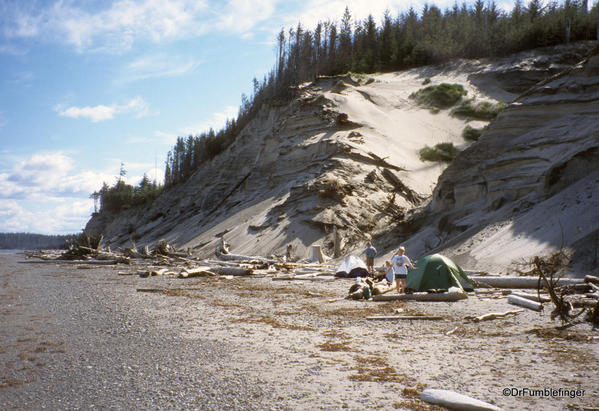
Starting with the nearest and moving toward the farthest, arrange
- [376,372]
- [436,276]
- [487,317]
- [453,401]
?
[453,401] < [376,372] < [487,317] < [436,276]

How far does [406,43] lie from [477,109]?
22.9 m

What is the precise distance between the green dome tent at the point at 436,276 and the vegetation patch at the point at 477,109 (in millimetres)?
31074

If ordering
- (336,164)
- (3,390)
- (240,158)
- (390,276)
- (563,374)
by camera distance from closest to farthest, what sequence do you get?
1. (3,390)
2. (563,374)
3. (390,276)
4. (336,164)
5. (240,158)

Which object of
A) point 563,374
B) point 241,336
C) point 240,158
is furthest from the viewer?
point 240,158

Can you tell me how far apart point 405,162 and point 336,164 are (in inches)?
214

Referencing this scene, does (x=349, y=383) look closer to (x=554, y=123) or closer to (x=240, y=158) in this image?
(x=554, y=123)

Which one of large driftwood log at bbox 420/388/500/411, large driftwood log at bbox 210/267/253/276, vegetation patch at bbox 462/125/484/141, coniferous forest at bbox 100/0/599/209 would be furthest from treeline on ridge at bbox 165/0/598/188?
large driftwood log at bbox 420/388/500/411

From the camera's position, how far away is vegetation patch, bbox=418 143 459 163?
111ft

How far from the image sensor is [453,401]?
4211 millimetres

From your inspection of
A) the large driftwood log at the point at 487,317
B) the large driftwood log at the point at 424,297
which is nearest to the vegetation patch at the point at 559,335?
the large driftwood log at the point at 487,317

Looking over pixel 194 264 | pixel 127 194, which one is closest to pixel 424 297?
pixel 194 264

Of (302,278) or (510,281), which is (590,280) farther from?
(302,278)

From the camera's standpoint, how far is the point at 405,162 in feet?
107

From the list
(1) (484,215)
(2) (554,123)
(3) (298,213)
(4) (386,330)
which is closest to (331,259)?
(3) (298,213)
